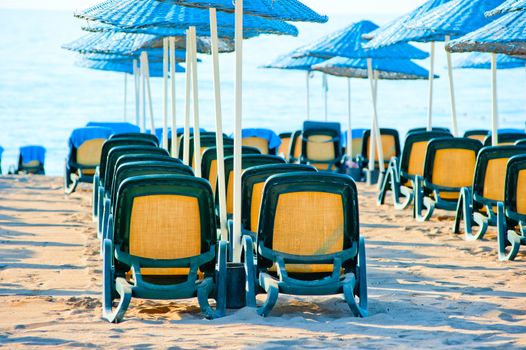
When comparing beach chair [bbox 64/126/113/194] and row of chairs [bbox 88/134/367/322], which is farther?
beach chair [bbox 64/126/113/194]

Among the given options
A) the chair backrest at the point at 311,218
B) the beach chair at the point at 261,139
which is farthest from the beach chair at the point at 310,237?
the beach chair at the point at 261,139

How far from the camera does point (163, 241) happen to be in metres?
6.21

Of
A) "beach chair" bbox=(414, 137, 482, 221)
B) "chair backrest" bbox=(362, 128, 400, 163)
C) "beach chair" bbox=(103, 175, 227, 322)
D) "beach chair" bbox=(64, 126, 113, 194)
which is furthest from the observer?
"chair backrest" bbox=(362, 128, 400, 163)

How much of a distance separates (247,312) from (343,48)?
9.95 meters

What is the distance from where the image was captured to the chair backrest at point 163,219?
612 centimetres

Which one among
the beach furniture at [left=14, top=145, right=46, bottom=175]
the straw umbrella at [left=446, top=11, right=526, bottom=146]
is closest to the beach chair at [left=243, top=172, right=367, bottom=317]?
the straw umbrella at [left=446, top=11, right=526, bottom=146]

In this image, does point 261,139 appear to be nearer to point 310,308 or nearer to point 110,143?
point 110,143

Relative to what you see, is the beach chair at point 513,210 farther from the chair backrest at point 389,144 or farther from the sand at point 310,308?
the chair backrest at point 389,144

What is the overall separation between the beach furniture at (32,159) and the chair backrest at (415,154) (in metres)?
14.1

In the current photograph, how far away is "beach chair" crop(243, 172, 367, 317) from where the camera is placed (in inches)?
247

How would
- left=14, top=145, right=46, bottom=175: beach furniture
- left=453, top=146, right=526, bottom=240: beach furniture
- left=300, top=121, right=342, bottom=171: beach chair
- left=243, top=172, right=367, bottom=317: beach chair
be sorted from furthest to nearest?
1. left=14, top=145, right=46, bottom=175: beach furniture
2. left=300, top=121, right=342, bottom=171: beach chair
3. left=453, top=146, right=526, bottom=240: beach furniture
4. left=243, top=172, right=367, bottom=317: beach chair

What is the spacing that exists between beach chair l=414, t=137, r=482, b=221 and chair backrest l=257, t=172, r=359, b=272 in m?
4.05

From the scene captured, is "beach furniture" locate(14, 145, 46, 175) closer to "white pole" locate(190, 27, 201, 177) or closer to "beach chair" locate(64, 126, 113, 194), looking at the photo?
"beach chair" locate(64, 126, 113, 194)

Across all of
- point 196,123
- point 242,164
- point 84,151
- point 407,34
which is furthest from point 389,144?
point 196,123
